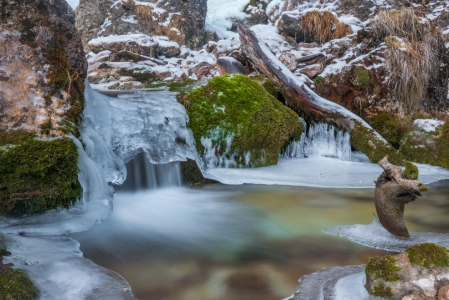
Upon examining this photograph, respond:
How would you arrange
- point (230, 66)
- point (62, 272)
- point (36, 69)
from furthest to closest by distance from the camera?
1. point (230, 66)
2. point (36, 69)
3. point (62, 272)

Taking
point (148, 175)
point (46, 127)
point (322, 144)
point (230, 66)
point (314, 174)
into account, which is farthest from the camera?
point (230, 66)

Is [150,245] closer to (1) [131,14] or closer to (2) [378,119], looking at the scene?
(2) [378,119]

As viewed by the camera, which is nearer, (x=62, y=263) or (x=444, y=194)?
(x=62, y=263)

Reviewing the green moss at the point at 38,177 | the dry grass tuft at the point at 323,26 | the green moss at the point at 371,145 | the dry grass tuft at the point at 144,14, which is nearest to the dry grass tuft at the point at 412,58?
the dry grass tuft at the point at 323,26

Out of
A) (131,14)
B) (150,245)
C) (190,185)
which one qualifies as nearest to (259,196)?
(190,185)

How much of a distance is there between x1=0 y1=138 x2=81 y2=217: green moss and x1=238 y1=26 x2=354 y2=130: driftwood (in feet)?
15.9

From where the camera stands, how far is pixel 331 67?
830 centimetres

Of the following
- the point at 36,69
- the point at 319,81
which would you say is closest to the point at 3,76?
the point at 36,69

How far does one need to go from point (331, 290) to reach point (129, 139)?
11.6 feet

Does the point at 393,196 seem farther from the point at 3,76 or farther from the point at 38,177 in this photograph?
the point at 3,76

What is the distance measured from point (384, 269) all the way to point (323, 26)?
35.5 ft

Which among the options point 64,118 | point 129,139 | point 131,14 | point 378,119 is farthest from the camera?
point 131,14

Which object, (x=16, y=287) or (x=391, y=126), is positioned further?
(x=391, y=126)

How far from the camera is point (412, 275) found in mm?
1623
